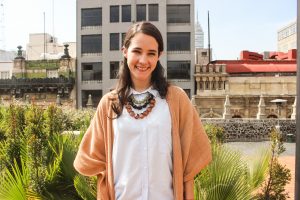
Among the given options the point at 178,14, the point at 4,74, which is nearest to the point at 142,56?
the point at 178,14

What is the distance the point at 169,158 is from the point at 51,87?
3455 cm

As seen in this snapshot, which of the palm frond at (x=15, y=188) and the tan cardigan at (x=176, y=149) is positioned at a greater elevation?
the tan cardigan at (x=176, y=149)

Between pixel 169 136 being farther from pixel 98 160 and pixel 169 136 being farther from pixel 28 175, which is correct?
pixel 28 175

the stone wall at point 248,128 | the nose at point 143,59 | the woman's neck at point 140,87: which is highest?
the nose at point 143,59

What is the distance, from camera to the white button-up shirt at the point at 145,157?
2521 mm

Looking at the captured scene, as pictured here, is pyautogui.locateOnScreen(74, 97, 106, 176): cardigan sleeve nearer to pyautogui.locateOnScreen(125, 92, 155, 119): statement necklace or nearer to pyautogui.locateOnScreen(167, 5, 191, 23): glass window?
pyautogui.locateOnScreen(125, 92, 155, 119): statement necklace

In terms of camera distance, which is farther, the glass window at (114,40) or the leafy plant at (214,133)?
the glass window at (114,40)

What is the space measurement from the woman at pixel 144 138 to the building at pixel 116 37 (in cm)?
3160

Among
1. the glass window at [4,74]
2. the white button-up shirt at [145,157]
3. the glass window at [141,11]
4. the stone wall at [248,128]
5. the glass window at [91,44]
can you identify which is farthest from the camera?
the glass window at [4,74]

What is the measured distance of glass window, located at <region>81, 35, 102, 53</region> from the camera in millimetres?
35656

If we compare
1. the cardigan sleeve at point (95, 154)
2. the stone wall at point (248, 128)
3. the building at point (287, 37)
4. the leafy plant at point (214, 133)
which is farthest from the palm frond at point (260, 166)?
the building at point (287, 37)

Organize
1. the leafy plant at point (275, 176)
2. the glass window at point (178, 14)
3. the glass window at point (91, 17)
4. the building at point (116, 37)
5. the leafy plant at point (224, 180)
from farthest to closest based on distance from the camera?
1. the glass window at point (91, 17)
2. the glass window at point (178, 14)
3. the building at point (116, 37)
4. the leafy plant at point (275, 176)
5. the leafy plant at point (224, 180)

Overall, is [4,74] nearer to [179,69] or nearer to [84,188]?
[179,69]

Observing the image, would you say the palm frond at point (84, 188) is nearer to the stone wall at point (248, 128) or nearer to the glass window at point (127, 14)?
the stone wall at point (248, 128)
